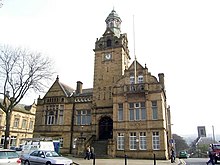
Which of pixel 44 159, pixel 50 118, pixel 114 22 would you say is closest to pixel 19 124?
pixel 50 118

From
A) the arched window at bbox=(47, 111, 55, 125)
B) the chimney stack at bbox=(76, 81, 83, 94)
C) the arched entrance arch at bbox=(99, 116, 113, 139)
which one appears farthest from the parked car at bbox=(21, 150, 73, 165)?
the chimney stack at bbox=(76, 81, 83, 94)

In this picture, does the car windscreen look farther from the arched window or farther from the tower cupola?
the tower cupola

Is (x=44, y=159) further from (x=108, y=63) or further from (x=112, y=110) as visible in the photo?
(x=108, y=63)

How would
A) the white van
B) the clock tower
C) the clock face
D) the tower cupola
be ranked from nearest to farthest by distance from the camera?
the white van → the clock tower → the clock face → the tower cupola

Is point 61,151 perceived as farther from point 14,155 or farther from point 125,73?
point 14,155

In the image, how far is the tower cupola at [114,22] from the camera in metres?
39.9

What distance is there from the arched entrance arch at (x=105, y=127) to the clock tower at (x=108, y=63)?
2183 millimetres

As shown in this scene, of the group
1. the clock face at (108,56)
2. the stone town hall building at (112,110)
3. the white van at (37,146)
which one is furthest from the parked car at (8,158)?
the clock face at (108,56)

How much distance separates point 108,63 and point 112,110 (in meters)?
8.30

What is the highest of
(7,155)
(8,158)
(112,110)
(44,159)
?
(112,110)

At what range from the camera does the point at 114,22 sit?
133 ft

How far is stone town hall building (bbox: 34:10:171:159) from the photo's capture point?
93.8ft

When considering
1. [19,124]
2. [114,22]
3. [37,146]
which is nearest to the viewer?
[37,146]

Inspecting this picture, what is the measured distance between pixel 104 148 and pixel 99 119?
16.9ft
